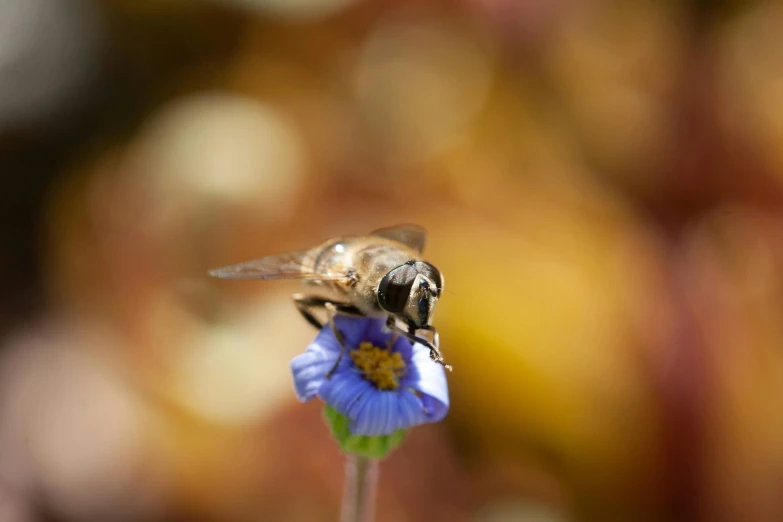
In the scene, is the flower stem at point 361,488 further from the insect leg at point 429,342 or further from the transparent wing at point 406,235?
the transparent wing at point 406,235

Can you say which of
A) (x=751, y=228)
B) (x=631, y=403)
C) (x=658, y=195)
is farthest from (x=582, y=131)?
(x=631, y=403)

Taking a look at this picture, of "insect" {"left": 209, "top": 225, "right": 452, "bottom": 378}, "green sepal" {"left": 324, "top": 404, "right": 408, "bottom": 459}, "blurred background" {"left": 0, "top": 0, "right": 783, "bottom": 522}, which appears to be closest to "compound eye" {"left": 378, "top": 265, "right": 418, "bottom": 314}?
"insect" {"left": 209, "top": 225, "right": 452, "bottom": 378}

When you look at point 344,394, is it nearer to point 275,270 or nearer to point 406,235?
point 275,270

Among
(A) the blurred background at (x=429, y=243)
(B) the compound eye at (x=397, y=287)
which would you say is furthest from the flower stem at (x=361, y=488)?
(A) the blurred background at (x=429, y=243)

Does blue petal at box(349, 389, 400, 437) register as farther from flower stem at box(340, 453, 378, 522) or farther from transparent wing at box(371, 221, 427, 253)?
transparent wing at box(371, 221, 427, 253)

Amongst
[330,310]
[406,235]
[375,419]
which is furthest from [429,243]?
[375,419]

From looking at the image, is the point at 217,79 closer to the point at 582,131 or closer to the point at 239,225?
the point at 239,225
